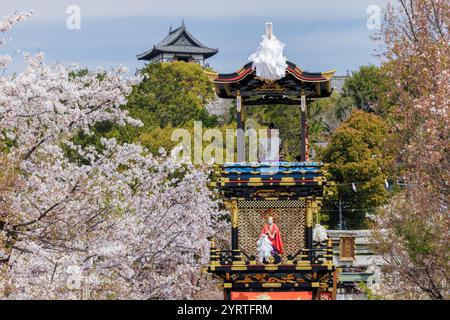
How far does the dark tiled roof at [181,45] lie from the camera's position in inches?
5113

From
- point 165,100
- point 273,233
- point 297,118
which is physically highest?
point 165,100

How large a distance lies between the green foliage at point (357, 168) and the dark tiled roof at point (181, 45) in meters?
65.8

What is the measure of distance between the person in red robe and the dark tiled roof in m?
98.2

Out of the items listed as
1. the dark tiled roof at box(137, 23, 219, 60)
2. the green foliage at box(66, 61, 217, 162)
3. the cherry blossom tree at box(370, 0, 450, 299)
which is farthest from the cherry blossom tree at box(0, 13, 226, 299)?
the dark tiled roof at box(137, 23, 219, 60)

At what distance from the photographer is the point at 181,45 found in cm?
13150

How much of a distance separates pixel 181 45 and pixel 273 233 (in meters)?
101

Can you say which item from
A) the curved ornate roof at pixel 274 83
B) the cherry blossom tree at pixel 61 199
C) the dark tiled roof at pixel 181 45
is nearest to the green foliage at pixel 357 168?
the curved ornate roof at pixel 274 83

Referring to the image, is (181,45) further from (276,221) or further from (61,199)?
(61,199)

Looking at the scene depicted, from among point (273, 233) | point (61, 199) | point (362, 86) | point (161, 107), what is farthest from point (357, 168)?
point (61, 199)

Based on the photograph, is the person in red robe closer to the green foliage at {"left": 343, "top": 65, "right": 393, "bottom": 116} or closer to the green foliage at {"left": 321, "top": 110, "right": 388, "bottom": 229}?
the green foliage at {"left": 321, "top": 110, "right": 388, "bottom": 229}

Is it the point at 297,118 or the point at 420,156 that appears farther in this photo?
the point at 297,118
